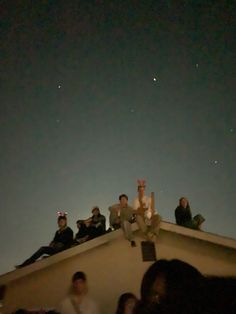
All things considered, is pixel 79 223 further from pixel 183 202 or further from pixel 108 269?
pixel 183 202

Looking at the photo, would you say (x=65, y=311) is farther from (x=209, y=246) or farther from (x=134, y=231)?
(x=209, y=246)

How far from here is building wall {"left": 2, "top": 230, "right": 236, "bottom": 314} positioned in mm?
9133

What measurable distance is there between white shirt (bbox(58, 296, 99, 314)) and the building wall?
6.32 ft

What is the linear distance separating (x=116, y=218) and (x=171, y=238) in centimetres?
147

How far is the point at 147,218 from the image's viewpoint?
9320 mm

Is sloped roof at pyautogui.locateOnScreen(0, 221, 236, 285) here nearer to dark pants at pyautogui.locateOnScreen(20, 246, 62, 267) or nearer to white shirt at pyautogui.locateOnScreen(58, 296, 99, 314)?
dark pants at pyautogui.locateOnScreen(20, 246, 62, 267)

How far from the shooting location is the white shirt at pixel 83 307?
280 inches

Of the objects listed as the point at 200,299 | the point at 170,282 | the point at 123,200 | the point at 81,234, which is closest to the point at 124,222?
the point at 123,200

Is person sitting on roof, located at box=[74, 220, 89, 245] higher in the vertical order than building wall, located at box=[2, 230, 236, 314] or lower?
higher

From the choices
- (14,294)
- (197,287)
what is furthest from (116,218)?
(197,287)

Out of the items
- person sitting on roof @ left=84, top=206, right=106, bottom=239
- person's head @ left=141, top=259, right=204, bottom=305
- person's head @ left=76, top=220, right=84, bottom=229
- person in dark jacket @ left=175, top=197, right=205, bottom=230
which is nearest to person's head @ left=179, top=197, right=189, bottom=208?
person in dark jacket @ left=175, top=197, right=205, bottom=230

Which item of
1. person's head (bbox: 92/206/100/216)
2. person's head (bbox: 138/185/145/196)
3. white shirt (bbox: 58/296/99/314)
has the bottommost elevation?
white shirt (bbox: 58/296/99/314)

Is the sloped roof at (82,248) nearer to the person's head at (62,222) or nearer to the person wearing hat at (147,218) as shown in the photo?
the person wearing hat at (147,218)

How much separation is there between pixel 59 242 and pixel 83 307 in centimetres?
319
